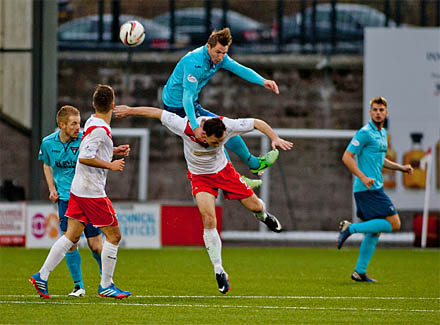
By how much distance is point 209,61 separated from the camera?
31.1ft

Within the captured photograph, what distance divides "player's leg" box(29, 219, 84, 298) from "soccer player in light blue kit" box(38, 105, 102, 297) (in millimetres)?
610

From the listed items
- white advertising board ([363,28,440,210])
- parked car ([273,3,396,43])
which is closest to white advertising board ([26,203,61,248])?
white advertising board ([363,28,440,210])

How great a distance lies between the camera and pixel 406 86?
18312 millimetres

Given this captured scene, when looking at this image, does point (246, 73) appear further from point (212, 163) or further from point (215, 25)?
point (215, 25)

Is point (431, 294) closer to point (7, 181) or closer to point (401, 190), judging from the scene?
point (401, 190)

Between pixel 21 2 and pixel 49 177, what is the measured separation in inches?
376

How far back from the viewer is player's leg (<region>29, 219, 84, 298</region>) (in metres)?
7.98

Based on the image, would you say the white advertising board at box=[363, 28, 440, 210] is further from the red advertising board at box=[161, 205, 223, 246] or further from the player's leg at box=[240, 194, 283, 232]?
the player's leg at box=[240, 194, 283, 232]

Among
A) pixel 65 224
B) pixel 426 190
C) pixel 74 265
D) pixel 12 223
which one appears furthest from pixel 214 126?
pixel 426 190

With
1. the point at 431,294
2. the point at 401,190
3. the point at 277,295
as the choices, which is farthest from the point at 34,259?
the point at 401,190

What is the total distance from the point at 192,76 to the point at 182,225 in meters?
7.69

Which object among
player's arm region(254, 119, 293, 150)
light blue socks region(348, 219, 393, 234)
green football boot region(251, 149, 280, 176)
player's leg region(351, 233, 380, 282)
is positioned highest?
player's arm region(254, 119, 293, 150)

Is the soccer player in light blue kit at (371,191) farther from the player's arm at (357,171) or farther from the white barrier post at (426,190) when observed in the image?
the white barrier post at (426,190)

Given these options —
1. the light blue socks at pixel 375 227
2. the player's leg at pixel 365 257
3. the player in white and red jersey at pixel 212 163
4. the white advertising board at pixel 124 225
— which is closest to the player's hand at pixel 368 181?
the light blue socks at pixel 375 227
